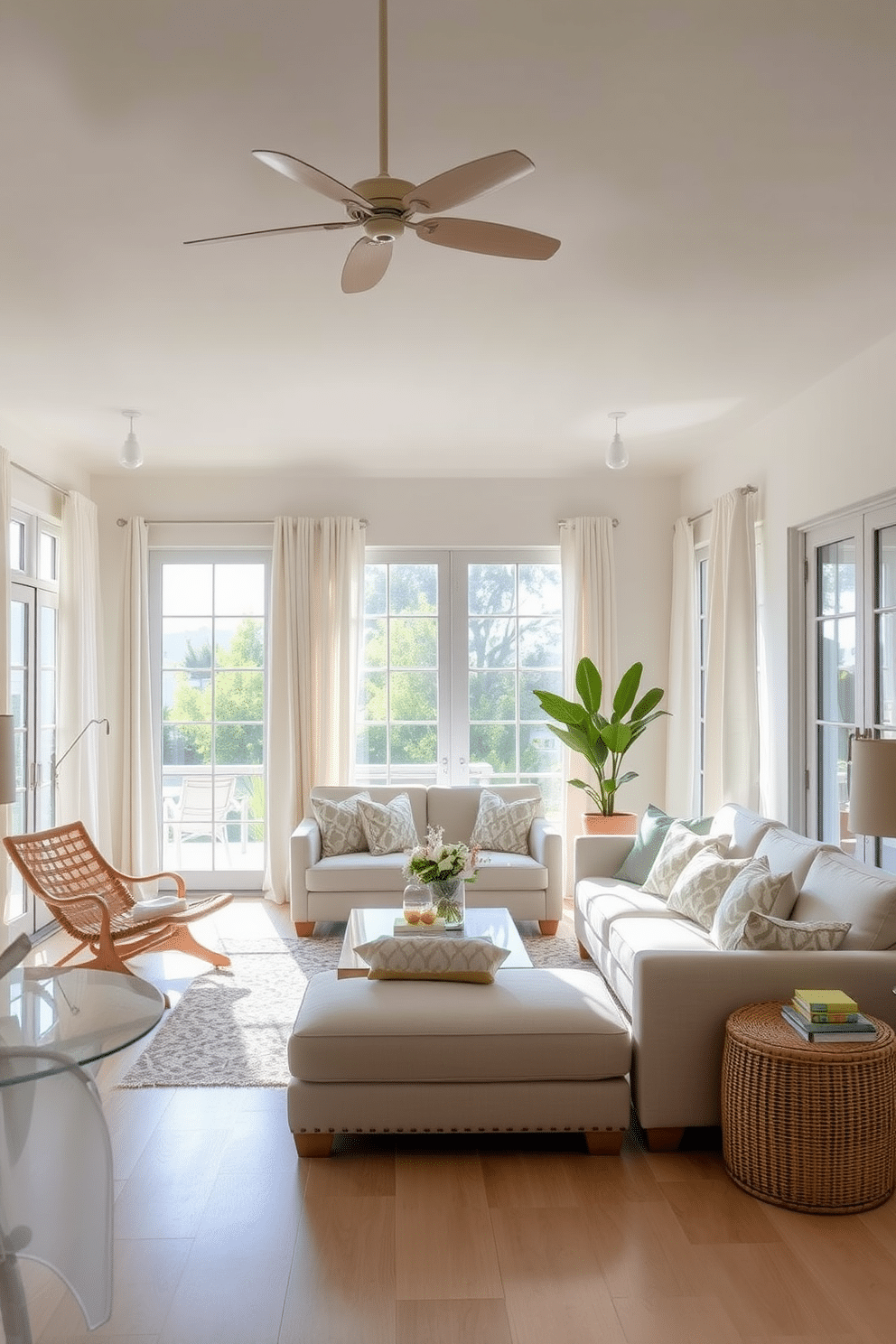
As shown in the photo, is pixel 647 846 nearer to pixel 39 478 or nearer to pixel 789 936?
pixel 789 936

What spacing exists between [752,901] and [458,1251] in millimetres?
1705

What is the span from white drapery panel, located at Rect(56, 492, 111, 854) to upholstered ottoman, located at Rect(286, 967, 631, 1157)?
357 cm

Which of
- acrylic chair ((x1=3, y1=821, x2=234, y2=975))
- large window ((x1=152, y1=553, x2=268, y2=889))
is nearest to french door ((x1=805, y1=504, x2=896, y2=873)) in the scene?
acrylic chair ((x1=3, y1=821, x2=234, y2=975))

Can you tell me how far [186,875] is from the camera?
719 centimetres

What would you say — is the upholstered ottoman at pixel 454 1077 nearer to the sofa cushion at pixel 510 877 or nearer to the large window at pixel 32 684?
the sofa cushion at pixel 510 877

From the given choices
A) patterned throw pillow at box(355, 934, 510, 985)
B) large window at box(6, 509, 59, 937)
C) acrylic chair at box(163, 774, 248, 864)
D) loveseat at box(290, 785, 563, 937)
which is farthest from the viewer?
acrylic chair at box(163, 774, 248, 864)

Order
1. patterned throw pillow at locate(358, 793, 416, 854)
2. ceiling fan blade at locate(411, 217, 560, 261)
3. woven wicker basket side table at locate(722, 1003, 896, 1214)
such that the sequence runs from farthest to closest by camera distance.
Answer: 1. patterned throw pillow at locate(358, 793, 416, 854)
2. woven wicker basket side table at locate(722, 1003, 896, 1214)
3. ceiling fan blade at locate(411, 217, 560, 261)

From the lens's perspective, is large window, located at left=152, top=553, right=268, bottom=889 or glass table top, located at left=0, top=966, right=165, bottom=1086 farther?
large window, located at left=152, top=553, right=268, bottom=889

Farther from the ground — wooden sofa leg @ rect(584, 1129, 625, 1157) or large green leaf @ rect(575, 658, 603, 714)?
large green leaf @ rect(575, 658, 603, 714)

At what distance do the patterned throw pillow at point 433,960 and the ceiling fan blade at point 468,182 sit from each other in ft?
7.71

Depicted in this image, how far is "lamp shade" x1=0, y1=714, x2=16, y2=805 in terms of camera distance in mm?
3869

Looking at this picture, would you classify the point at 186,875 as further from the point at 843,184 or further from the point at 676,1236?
the point at 843,184

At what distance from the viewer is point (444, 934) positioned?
15.2 ft

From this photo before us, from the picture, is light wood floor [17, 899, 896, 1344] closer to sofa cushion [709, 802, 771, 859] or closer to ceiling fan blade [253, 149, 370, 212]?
sofa cushion [709, 802, 771, 859]
